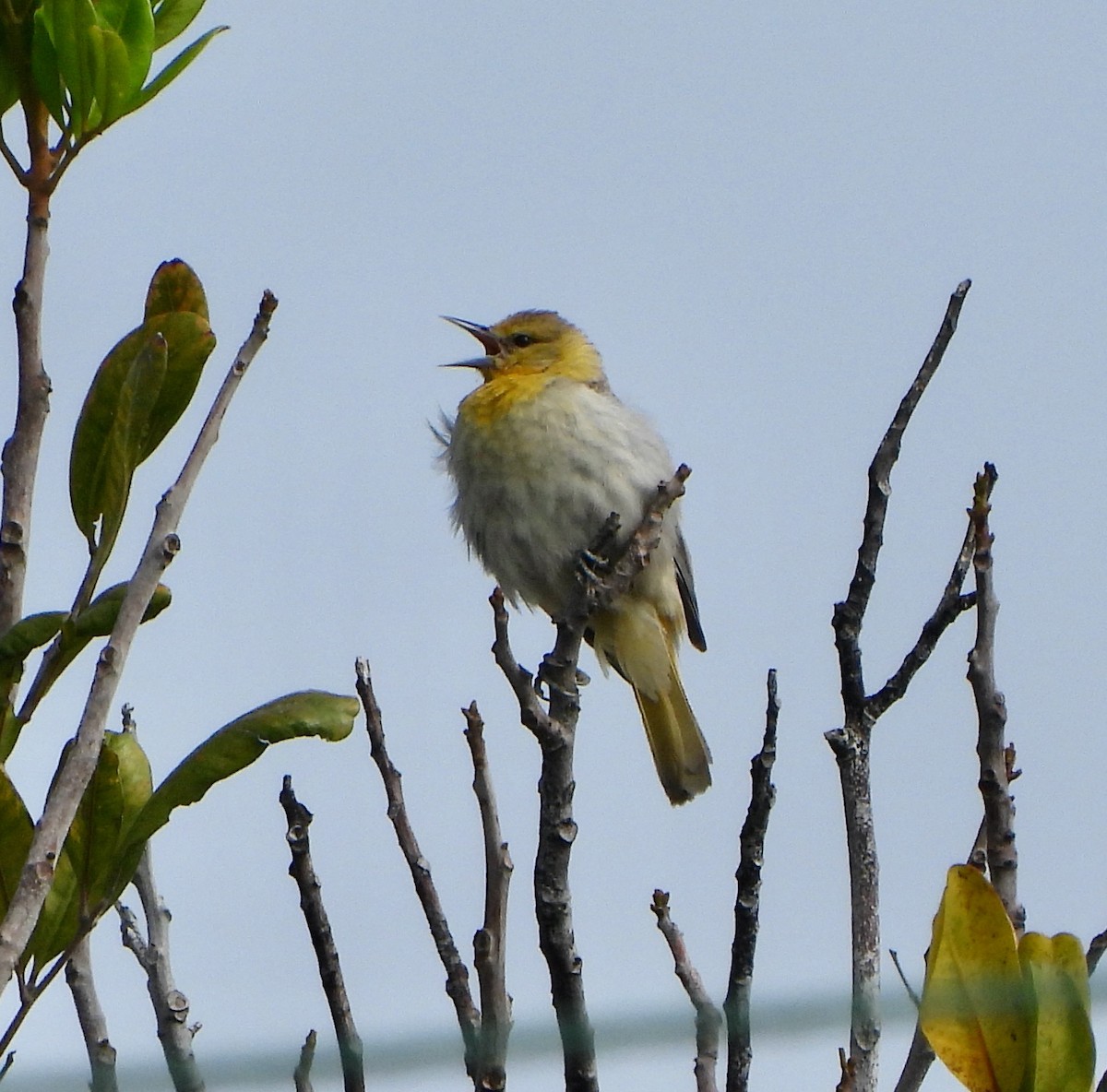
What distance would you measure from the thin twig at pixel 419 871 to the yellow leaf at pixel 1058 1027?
1.29 meters

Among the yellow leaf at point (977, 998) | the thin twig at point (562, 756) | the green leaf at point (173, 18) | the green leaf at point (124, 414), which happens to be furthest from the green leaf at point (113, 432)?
the yellow leaf at point (977, 998)

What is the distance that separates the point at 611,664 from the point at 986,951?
15.9ft

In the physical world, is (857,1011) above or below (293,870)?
below

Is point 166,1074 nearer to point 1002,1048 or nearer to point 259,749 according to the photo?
point 259,749

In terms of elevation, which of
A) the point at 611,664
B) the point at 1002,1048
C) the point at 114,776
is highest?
the point at 611,664

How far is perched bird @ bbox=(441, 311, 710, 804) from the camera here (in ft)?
A: 18.5

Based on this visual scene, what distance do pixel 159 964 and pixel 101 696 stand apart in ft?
4.95

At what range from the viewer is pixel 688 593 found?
6.52 m

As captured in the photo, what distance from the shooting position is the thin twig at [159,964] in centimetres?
286

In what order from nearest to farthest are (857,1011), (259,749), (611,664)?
(857,1011) → (259,749) → (611,664)

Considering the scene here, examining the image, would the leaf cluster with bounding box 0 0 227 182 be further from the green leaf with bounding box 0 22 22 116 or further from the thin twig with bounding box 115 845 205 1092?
the thin twig with bounding box 115 845 205 1092

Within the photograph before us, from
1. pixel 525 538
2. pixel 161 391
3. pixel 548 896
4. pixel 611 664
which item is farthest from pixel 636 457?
pixel 161 391

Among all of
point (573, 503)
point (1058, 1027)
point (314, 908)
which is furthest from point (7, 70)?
point (573, 503)

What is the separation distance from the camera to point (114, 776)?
6.70 feet
